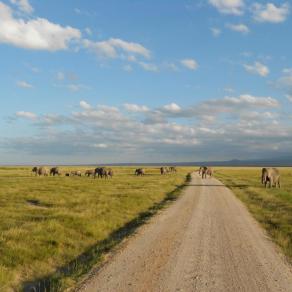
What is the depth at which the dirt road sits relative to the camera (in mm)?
9602

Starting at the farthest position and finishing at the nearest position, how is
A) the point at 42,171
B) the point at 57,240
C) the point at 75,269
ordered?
1. the point at 42,171
2. the point at 57,240
3. the point at 75,269

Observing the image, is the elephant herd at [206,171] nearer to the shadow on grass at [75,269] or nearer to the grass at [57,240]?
the grass at [57,240]

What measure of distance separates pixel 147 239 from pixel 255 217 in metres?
8.71

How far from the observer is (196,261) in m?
11.8

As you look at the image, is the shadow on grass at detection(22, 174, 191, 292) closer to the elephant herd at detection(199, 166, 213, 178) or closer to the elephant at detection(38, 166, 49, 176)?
the elephant herd at detection(199, 166, 213, 178)

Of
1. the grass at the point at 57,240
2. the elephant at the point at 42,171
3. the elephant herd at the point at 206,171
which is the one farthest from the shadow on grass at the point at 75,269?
the elephant at the point at 42,171

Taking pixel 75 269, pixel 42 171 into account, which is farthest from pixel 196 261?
pixel 42 171

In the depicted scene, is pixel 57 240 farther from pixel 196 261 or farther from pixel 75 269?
pixel 196 261

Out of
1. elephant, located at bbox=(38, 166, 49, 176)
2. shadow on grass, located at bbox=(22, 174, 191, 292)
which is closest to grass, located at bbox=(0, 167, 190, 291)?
shadow on grass, located at bbox=(22, 174, 191, 292)

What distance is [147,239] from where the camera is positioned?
49.6 feet

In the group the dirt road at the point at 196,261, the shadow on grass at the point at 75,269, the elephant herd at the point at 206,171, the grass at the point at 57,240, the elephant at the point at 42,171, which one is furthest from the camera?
the elephant at the point at 42,171

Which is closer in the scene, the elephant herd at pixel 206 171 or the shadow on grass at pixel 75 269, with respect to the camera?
the shadow on grass at pixel 75 269

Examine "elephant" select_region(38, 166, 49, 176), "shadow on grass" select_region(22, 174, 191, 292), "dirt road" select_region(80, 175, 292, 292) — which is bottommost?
"shadow on grass" select_region(22, 174, 191, 292)

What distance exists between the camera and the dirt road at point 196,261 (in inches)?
378
